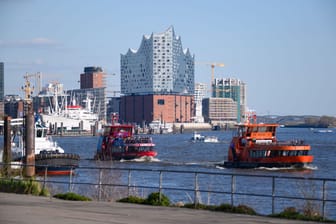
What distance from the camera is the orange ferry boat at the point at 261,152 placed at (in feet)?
222

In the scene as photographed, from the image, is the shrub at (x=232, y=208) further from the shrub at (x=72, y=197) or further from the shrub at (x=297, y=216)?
the shrub at (x=72, y=197)

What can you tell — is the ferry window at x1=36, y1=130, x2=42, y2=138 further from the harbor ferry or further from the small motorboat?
the harbor ferry

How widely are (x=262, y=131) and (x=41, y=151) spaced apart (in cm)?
2137

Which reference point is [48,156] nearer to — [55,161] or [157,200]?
[55,161]

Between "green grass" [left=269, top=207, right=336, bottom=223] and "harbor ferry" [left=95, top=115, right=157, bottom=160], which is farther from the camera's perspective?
"harbor ferry" [left=95, top=115, right=157, bottom=160]

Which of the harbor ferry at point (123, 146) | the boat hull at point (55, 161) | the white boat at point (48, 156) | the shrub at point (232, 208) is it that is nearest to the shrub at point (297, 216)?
the shrub at point (232, 208)

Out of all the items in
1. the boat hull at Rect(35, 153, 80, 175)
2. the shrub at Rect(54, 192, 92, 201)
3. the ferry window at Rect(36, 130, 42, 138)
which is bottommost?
the boat hull at Rect(35, 153, 80, 175)

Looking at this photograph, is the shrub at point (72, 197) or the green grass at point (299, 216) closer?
the green grass at point (299, 216)

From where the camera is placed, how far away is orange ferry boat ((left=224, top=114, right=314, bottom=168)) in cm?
6756

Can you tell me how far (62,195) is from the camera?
78.8 feet

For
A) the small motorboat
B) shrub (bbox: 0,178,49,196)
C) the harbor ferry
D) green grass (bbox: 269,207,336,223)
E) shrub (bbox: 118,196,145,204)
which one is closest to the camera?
green grass (bbox: 269,207,336,223)

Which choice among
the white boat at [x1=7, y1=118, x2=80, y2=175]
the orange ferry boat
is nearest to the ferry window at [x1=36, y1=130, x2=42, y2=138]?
the white boat at [x1=7, y1=118, x2=80, y2=175]

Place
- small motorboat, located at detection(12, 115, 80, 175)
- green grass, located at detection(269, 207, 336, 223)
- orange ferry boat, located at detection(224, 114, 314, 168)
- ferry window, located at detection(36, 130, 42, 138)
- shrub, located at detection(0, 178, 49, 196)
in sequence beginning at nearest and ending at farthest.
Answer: green grass, located at detection(269, 207, 336, 223) < shrub, located at detection(0, 178, 49, 196) < small motorboat, located at detection(12, 115, 80, 175) < ferry window, located at detection(36, 130, 42, 138) < orange ferry boat, located at detection(224, 114, 314, 168)

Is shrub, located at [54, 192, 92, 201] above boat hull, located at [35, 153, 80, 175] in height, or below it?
above
